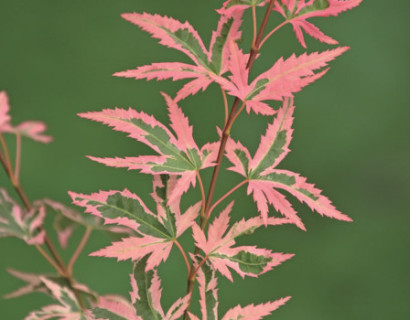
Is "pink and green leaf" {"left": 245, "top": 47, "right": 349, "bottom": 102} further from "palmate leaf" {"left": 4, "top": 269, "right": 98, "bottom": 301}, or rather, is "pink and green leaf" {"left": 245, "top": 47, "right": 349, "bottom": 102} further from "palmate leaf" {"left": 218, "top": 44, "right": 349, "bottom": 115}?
"palmate leaf" {"left": 4, "top": 269, "right": 98, "bottom": 301}

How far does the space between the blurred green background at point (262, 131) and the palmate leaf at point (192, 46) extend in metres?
1.09

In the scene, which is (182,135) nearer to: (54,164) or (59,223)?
(59,223)

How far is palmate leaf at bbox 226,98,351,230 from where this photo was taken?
50 centimetres

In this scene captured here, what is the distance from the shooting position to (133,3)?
1.84 m

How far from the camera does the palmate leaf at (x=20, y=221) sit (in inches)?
26.3

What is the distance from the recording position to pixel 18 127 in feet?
2.40

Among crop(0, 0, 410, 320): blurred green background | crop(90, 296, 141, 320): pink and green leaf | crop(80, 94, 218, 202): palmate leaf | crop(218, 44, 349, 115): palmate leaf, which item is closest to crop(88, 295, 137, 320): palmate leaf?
crop(90, 296, 141, 320): pink and green leaf

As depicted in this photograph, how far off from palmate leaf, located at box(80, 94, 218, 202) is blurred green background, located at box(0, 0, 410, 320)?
1.08m

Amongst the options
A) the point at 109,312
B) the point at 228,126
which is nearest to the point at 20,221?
the point at 109,312

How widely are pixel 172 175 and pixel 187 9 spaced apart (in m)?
1.41

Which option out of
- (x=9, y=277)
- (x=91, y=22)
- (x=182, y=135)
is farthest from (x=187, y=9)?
(x=182, y=135)

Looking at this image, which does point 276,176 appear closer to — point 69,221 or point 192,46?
point 192,46

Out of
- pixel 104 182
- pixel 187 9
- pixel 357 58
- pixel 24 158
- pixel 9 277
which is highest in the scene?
pixel 187 9

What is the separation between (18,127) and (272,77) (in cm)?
40
